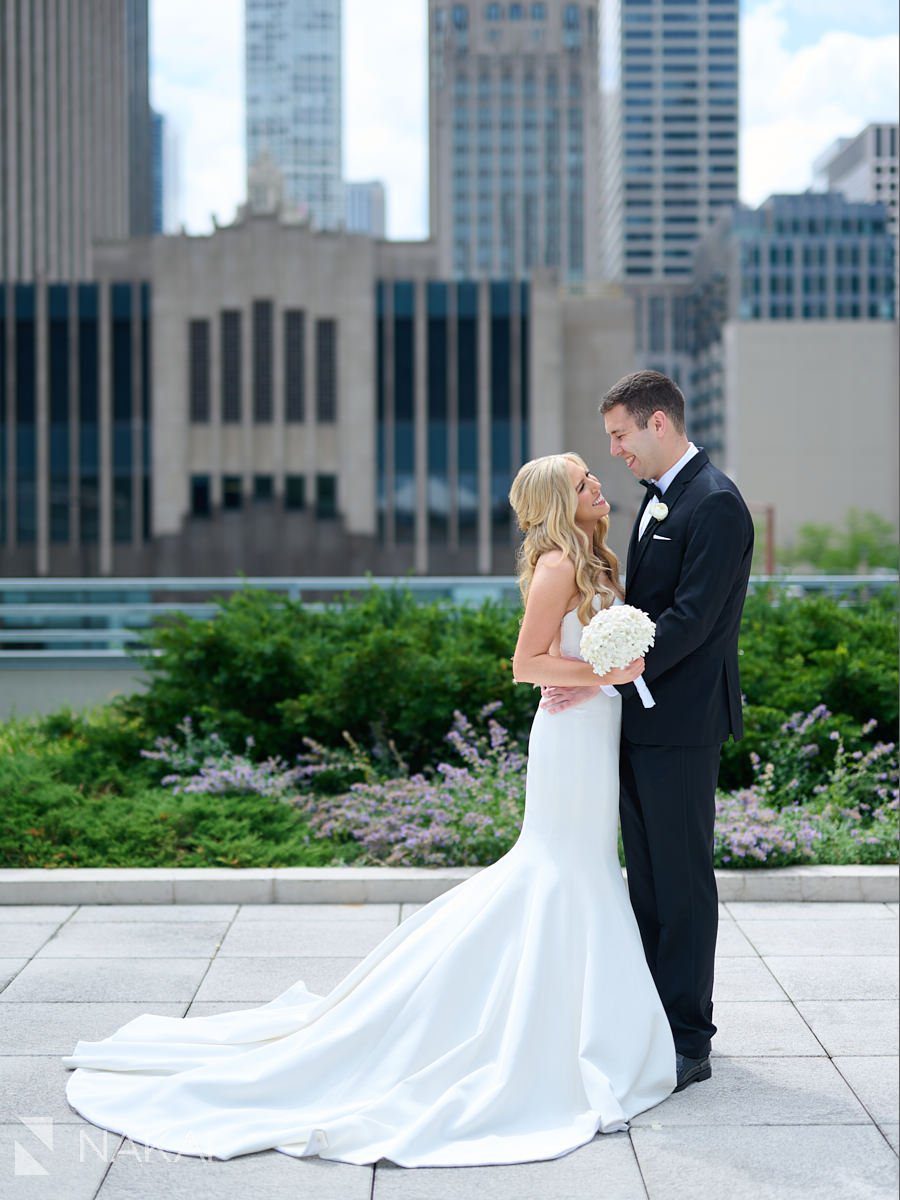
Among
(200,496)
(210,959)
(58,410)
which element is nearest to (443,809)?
(210,959)

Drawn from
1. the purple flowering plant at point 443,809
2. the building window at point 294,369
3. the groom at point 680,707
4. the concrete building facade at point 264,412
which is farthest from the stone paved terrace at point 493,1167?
the building window at point 294,369

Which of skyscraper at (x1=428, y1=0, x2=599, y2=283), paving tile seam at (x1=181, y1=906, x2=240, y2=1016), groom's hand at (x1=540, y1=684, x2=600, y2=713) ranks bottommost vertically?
paving tile seam at (x1=181, y1=906, x2=240, y2=1016)

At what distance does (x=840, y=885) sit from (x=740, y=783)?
171 cm

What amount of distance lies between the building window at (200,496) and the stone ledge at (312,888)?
69007mm

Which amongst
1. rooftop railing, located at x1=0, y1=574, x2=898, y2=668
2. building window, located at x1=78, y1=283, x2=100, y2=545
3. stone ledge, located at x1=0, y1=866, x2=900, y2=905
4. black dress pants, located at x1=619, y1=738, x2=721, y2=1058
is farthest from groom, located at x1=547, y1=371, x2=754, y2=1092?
building window, located at x1=78, y1=283, x2=100, y2=545

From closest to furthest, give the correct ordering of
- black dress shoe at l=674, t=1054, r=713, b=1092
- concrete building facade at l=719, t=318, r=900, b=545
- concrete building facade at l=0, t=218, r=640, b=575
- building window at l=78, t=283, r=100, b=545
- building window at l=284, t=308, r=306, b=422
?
black dress shoe at l=674, t=1054, r=713, b=1092 < concrete building facade at l=0, t=218, r=640, b=575 < building window at l=78, t=283, r=100, b=545 < building window at l=284, t=308, r=306, b=422 < concrete building facade at l=719, t=318, r=900, b=545

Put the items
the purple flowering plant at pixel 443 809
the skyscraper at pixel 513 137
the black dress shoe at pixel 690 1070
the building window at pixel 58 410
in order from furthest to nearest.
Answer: the skyscraper at pixel 513 137 < the building window at pixel 58 410 < the purple flowering plant at pixel 443 809 < the black dress shoe at pixel 690 1070

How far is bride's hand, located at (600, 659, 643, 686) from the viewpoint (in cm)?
449

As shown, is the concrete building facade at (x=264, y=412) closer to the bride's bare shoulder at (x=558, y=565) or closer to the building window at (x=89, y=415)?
the building window at (x=89, y=415)

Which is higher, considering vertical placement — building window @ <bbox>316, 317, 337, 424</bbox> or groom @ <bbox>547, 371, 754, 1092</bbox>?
building window @ <bbox>316, 317, 337, 424</bbox>

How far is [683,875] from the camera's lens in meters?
4.66

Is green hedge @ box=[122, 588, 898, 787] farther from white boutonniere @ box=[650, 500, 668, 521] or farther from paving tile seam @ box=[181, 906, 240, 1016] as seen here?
white boutonniere @ box=[650, 500, 668, 521]

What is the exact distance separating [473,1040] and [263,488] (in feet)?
236

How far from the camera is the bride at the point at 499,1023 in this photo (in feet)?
13.8
